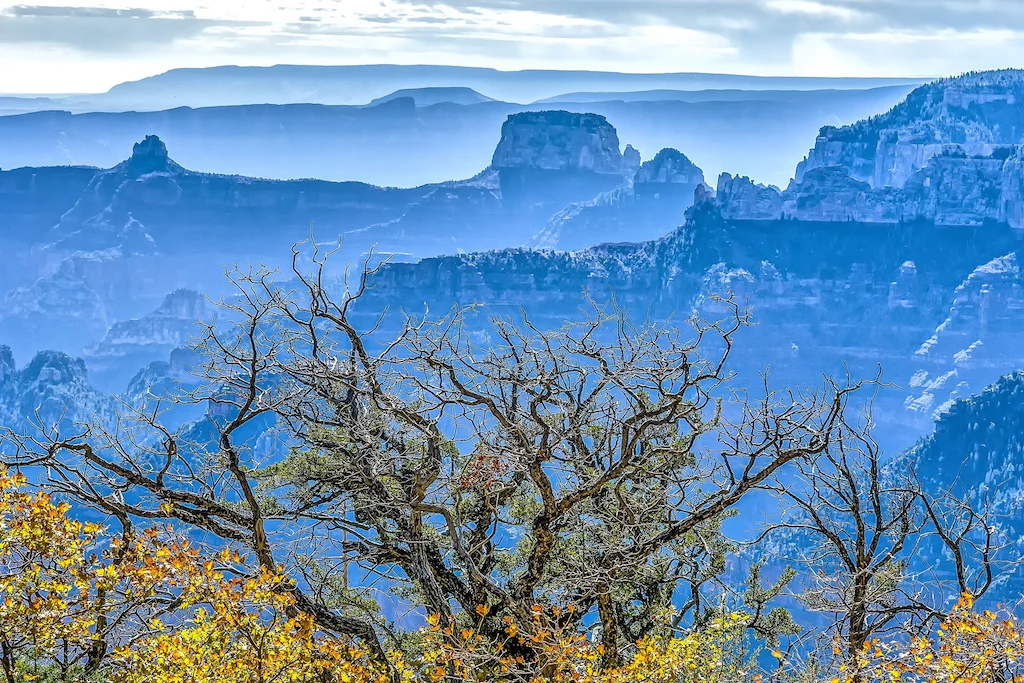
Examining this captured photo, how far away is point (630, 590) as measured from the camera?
1825cm

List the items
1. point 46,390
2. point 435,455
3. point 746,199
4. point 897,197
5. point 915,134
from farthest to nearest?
point 915,134 < point 897,197 < point 746,199 < point 46,390 < point 435,455

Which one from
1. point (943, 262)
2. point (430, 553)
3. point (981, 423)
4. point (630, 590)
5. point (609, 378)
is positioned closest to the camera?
point (609, 378)

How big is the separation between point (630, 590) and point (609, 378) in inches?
270

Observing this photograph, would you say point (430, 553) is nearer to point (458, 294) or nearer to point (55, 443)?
point (55, 443)

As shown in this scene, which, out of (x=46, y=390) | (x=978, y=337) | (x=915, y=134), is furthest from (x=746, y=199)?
(x=46, y=390)

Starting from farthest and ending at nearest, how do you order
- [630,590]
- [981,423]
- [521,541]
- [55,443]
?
[981,423] < [521,541] < [630,590] < [55,443]

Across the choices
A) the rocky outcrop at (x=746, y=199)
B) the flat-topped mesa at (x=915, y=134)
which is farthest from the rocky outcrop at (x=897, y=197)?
the flat-topped mesa at (x=915, y=134)

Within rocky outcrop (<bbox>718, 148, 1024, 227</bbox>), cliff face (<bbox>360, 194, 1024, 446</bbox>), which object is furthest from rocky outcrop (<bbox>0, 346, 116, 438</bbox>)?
rocky outcrop (<bbox>718, 148, 1024, 227</bbox>)

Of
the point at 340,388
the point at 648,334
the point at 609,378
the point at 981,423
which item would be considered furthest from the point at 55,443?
the point at 981,423

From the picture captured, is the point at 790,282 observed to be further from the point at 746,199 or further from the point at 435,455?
the point at 435,455

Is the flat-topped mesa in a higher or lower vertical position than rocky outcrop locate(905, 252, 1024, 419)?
higher

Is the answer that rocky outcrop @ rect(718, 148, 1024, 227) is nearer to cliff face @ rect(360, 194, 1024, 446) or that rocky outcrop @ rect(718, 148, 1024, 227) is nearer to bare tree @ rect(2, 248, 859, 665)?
cliff face @ rect(360, 194, 1024, 446)

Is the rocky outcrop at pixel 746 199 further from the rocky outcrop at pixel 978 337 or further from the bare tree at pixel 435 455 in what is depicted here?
the bare tree at pixel 435 455

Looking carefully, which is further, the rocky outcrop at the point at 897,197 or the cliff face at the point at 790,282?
the rocky outcrop at the point at 897,197
